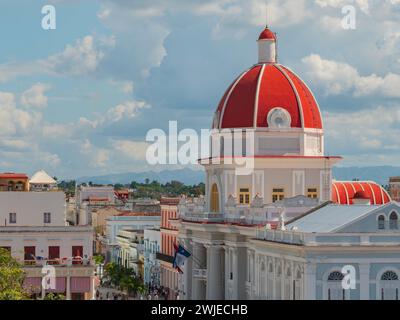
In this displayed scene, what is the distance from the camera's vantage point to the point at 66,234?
3164 inches

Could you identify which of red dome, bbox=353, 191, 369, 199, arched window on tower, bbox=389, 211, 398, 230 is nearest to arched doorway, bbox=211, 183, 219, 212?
red dome, bbox=353, 191, 369, 199

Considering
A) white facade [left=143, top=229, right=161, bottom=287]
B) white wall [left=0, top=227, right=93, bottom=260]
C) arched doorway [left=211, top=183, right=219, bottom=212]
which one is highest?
arched doorway [left=211, top=183, right=219, bottom=212]

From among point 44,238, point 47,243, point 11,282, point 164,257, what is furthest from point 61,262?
point 164,257

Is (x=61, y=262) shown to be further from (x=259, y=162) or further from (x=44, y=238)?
(x=259, y=162)

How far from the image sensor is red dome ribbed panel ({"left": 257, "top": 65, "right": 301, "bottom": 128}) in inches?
3268

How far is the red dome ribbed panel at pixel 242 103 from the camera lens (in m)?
83.4

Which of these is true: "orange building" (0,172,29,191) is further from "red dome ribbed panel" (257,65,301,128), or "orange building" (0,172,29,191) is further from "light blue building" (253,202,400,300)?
"light blue building" (253,202,400,300)

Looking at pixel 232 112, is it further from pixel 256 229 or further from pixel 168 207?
pixel 168 207

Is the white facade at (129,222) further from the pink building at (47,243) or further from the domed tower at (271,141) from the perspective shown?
the domed tower at (271,141)

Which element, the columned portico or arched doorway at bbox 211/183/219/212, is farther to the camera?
the columned portico

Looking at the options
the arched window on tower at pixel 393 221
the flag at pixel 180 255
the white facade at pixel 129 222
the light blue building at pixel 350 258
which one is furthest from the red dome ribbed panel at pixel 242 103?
the white facade at pixel 129 222

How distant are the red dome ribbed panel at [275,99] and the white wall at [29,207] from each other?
47.5ft

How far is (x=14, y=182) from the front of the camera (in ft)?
320

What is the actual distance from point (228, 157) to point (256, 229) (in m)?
13.5
